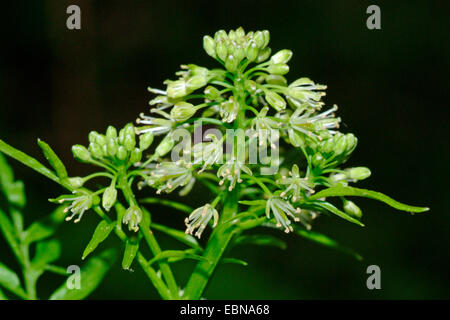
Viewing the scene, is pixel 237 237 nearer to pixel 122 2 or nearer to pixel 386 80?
pixel 386 80

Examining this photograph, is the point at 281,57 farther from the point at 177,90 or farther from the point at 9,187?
the point at 9,187

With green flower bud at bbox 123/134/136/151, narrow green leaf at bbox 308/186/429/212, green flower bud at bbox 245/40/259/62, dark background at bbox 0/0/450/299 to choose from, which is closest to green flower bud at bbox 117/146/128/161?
green flower bud at bbox 123/134/136/151

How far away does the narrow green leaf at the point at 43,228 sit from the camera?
3371mm

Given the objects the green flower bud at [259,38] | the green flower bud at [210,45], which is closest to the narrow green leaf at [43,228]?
the green flower bud at [210,45]

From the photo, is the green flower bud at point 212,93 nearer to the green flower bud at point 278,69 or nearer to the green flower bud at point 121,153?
the green flower bud at point 278,69

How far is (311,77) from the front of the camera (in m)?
8.80

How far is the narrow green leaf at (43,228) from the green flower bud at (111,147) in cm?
79

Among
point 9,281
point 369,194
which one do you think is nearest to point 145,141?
point 9,281

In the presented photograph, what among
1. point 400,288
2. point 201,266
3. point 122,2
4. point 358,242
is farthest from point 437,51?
point 201,266

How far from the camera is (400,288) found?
7.60 metres

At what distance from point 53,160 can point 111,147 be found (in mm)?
320

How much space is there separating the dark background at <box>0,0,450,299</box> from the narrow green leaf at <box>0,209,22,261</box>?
4527 mm

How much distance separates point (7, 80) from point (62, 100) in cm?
109

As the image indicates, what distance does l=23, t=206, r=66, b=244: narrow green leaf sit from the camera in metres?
3.37
